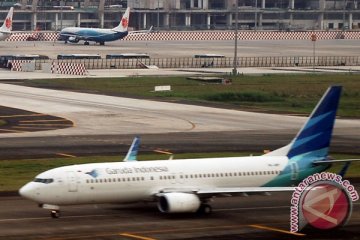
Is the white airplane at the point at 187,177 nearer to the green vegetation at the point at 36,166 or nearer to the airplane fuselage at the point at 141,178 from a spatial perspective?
the airplane fuselage at the point at 141,178

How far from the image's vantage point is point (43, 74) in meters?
162

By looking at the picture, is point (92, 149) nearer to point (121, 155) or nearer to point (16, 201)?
point (121, 155)

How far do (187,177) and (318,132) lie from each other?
6.98 metres

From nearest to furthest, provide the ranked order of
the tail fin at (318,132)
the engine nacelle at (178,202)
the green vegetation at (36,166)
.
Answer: the engine nacelle at (178,202) < the tail fin at (318,132) < the green vegetation at (36,166)

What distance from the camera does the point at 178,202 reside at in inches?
2030

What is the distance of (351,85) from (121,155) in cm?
6597

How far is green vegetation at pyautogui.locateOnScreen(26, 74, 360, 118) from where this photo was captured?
11734cm

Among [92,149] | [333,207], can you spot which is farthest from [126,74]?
[333,207]

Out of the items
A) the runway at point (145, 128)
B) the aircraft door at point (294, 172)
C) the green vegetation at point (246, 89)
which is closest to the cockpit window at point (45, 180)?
the aircraft door at point (294, 172)

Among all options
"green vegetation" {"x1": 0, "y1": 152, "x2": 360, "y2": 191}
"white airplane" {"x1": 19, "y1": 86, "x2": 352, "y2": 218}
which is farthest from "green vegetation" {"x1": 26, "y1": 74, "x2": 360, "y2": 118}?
"white airplane" {"x1": 19, "y1": 86, "x2": 352, "y2": 218}

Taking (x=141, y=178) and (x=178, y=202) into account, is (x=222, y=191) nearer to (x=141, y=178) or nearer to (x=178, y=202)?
(x=178, y=202)

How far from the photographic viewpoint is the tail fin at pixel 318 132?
55.1 meters

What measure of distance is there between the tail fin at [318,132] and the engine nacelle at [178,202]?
19.6ft

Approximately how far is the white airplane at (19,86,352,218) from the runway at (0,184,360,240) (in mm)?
898
